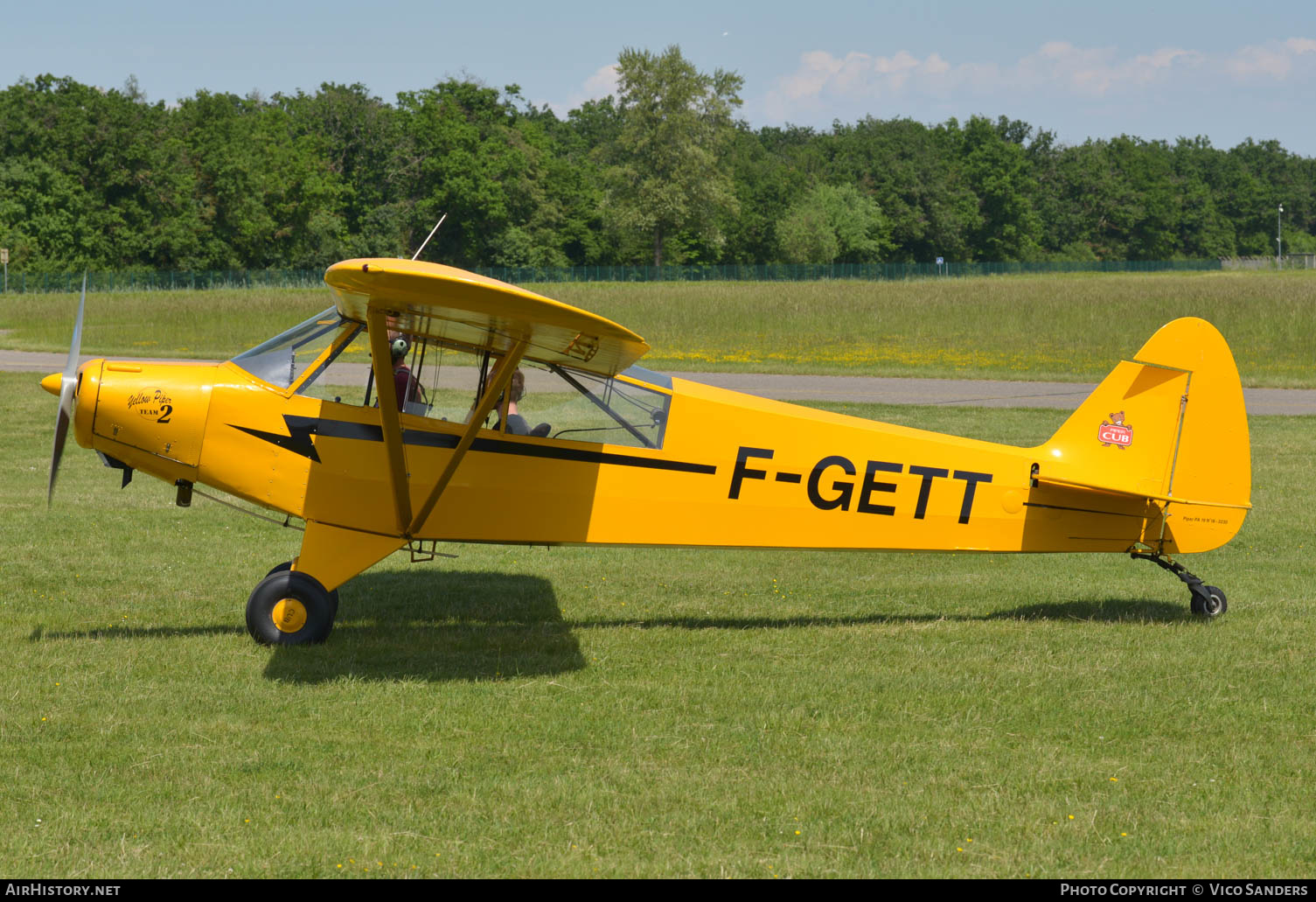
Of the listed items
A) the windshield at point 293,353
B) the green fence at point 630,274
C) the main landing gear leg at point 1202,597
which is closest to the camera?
the windshield at point 293,353

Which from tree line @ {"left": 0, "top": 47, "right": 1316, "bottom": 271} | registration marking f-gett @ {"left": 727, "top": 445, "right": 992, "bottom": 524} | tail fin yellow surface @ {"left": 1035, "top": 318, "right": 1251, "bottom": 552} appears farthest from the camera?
tree line @ {"left": 0, "top": 47, "right": 1316, "bottom": 271}

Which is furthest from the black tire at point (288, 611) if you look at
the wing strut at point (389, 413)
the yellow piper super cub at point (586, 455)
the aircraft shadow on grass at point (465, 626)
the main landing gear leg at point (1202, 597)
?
the main landing gear leg at point (1202, 597)

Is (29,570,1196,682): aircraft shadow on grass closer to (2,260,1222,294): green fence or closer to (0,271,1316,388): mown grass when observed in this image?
(0,271,1316,388): mown grass

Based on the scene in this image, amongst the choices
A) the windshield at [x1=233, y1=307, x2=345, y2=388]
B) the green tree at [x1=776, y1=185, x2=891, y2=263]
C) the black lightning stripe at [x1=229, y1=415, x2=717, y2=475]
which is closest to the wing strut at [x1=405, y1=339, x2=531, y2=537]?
the black lightning stripe at [x1=229, y1=415, x2=717, y2=475]

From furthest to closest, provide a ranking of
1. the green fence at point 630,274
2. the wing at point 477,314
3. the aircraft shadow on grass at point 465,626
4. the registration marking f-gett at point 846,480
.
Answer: the green fence at point 630,274 → the registration marking f-gett at point 846,480 → the aircraft shadow on grass at point 465,626 → the wing at point 477,314

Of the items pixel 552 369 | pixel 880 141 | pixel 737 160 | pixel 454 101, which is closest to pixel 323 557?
pixel 552 369

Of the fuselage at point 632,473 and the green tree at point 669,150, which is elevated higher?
the green tree at point 669,150

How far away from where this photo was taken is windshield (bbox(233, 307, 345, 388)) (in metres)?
7.84

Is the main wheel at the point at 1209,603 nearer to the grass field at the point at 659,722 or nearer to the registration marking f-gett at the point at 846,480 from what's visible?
the grass field at the point at 659,722

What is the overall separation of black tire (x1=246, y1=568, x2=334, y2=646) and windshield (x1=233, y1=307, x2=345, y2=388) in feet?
4.38

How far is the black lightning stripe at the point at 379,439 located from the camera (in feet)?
25.5

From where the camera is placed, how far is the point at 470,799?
525cm

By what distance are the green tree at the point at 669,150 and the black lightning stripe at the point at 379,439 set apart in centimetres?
9595

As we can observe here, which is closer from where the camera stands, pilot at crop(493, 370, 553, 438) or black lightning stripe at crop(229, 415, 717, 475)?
black lightning stripe at crop(229, 415, 717, 475)
